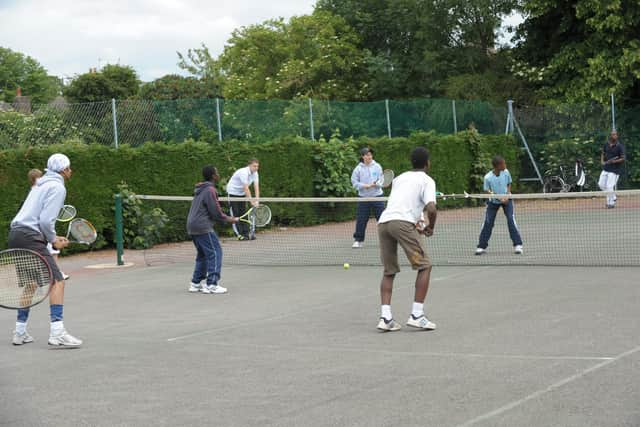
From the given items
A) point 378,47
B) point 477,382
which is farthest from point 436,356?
point 378,47

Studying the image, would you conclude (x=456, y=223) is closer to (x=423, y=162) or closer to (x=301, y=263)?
(x=301, y=263)

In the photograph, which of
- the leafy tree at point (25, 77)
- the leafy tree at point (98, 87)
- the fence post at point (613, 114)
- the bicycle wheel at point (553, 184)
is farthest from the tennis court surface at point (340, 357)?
the leafy tree at point (25, 77)

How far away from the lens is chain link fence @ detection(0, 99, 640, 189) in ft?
63.0

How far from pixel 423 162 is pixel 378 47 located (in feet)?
125

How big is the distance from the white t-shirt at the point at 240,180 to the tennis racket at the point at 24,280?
10852mm

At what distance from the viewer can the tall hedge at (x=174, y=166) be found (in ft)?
58.0

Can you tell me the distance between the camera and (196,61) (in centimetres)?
6794

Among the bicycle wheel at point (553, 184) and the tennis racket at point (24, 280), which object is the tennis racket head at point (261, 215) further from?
the bicycle wheel at point (553, 184)

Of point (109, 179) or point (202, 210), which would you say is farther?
point (109, 179)

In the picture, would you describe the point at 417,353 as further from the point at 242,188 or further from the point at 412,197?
the point at 242,188

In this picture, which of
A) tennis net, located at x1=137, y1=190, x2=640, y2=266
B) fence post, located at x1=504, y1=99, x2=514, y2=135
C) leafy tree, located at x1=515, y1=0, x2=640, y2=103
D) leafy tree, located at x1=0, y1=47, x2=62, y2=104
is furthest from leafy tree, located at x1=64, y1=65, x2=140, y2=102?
leafy tree, located at x1=0, y1=47, x2=62, y2=104

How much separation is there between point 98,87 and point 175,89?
4.50 m

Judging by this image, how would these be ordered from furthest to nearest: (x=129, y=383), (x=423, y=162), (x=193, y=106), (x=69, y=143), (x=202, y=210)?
1. (x=193, y=106)
2. (x=69, y=143)
3. (x=202, y=210)
4. (x=423, y=162)
5. (x=129, y=383)

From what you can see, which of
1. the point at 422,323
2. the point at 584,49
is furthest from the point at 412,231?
the point at 584,49
